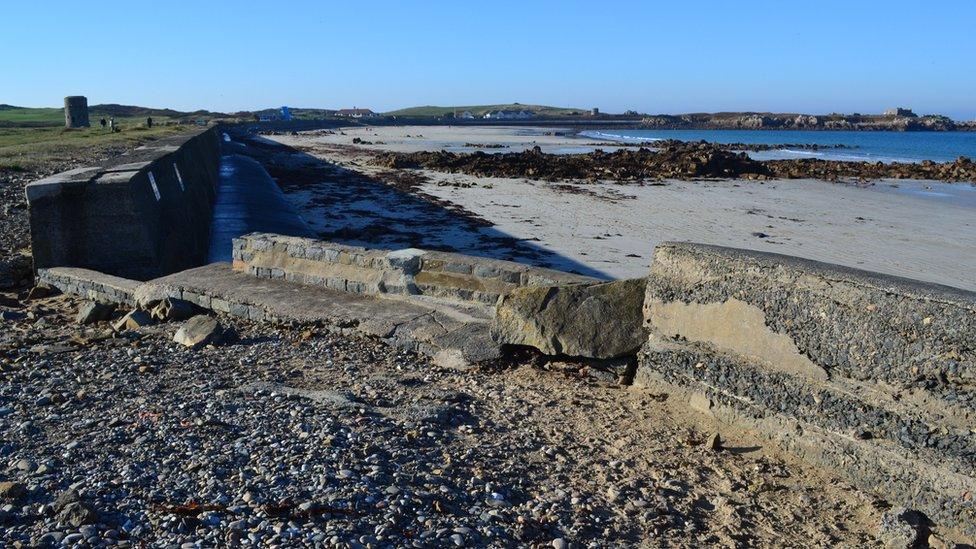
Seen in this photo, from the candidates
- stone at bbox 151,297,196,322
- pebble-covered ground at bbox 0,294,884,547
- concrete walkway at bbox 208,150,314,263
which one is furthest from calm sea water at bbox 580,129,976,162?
pebble-covered ground at bbox 0,294,884,547

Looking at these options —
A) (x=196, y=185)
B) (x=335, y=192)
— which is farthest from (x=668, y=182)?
(x=196, y=185)

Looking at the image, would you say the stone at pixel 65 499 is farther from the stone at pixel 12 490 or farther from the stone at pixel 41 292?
the stone at pixel 41 292

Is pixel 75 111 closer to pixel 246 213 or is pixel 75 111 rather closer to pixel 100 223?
pixel 246 213

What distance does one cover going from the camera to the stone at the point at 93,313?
22.6 feet

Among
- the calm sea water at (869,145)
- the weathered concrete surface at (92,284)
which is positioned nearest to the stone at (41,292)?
the weathered concrete surface at (92,284)

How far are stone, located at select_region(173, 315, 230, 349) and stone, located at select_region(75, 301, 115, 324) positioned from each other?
145 centimetres

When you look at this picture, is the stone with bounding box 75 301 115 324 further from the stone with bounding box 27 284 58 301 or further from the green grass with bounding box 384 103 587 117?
the green grass with bounding box 384 103 587 117

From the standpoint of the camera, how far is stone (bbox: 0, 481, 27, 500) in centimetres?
316

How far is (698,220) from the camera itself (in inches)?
658

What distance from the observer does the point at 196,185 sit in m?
12.7

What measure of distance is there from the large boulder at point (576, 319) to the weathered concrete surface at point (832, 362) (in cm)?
25

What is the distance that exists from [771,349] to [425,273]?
3.18 meters

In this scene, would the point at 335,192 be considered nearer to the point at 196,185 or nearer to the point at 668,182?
the point at 196,185

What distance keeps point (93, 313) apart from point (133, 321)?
0.78 meters
